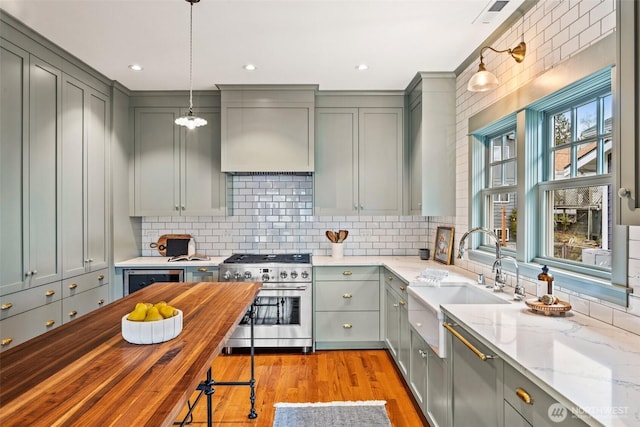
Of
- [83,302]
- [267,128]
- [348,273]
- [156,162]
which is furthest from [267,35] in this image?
[83,302]

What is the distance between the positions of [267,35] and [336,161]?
1582mm

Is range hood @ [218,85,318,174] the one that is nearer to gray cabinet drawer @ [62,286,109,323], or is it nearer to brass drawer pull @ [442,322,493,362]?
gray cabinet drawer @ [62,286,109,323]

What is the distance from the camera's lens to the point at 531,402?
115 centimetres

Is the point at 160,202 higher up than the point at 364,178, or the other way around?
the point at 364,178

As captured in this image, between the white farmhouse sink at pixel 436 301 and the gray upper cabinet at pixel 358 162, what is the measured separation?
1.43 metres

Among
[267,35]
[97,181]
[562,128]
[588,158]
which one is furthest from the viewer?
[97,181]

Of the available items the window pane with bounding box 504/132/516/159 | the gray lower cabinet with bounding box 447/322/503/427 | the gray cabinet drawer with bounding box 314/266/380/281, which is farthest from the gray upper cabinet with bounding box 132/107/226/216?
the gray lower cabinet with bounding box 447/322/503/427

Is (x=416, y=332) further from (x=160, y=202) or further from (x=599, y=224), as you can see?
(x=160, y=202)

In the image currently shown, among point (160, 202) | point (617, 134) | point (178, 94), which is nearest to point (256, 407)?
point (160, 202)

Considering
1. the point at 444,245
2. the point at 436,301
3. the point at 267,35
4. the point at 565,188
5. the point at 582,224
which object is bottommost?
the point at 436,301

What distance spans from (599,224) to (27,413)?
8.01ft

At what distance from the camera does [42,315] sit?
8.77 feet

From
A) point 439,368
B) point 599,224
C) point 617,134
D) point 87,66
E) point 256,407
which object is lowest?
point 256,407

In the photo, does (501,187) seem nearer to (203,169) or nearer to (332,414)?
(332,414)
